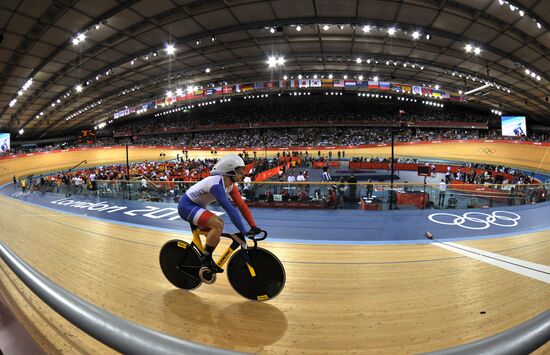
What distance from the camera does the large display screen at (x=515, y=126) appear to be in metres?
29.3

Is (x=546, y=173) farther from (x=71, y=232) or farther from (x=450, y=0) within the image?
(x=71, y=232)

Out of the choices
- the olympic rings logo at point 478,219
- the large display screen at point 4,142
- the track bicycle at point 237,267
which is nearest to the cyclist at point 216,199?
the track bicycle at point 237,267

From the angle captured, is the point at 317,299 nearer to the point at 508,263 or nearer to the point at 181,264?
the point at 181,264

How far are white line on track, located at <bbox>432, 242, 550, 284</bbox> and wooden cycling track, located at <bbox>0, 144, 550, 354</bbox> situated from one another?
0.22 m

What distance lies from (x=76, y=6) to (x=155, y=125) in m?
39.8

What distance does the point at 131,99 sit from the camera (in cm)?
2961

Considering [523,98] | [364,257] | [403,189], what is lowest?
[364,257]

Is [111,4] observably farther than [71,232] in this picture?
Yes

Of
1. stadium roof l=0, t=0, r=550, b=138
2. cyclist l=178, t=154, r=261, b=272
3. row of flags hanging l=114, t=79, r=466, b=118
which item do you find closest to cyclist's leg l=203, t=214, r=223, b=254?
cyclist l=178, t=154, r=261, b=272

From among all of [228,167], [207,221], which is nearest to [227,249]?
[207,221]

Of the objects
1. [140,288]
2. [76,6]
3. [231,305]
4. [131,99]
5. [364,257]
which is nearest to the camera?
[231,305]

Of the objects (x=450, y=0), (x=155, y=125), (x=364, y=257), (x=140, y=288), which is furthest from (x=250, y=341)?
(x=155, y=125)

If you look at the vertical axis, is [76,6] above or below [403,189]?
above

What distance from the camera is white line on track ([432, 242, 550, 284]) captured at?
11.4 ft
